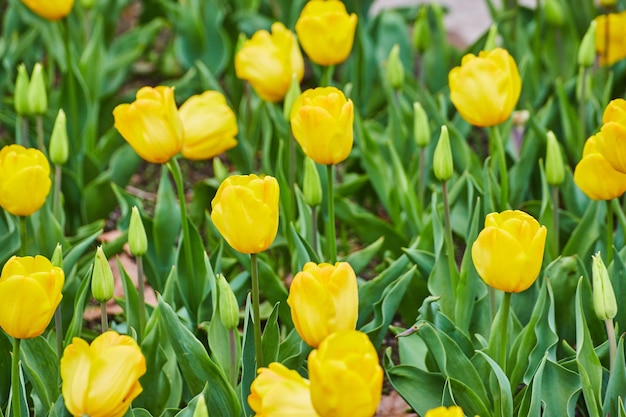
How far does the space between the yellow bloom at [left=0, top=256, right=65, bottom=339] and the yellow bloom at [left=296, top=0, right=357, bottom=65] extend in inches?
37.6

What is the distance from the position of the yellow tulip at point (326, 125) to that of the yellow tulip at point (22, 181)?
1.47ft

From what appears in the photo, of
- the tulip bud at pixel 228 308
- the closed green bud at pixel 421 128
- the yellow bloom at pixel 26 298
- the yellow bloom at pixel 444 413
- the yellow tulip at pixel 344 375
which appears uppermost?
the yellow tulip at pixel 344 375

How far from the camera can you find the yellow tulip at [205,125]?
2131 mm

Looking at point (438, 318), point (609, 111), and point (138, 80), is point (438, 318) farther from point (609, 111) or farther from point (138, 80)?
point (138, 80)

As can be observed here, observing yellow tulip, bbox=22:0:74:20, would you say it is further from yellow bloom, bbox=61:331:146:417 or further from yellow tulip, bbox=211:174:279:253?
yellow bloom, bbox=61:331:146:417

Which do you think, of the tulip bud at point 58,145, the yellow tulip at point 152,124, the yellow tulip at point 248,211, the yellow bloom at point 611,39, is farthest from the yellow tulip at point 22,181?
the yellow bloom at point 611,39

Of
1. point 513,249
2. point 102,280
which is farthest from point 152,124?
point 513,249

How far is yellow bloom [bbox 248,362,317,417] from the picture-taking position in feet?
4.15

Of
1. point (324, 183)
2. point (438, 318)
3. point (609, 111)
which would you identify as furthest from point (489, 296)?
point (324, 183)

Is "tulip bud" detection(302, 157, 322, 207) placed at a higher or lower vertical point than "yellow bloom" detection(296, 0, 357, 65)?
lower

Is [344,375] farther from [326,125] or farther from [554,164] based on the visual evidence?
[554,164]

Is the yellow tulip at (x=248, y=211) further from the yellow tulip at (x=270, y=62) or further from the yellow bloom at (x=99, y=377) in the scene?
the yellow tulip at (x=270, y=62)

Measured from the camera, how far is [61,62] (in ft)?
10.6

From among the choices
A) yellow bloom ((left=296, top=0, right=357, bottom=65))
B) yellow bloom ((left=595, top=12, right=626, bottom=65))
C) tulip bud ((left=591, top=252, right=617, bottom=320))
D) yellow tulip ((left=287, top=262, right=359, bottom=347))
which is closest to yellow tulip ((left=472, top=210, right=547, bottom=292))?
tulip bud ((left=591, top=252, right=617, bottom=320))
